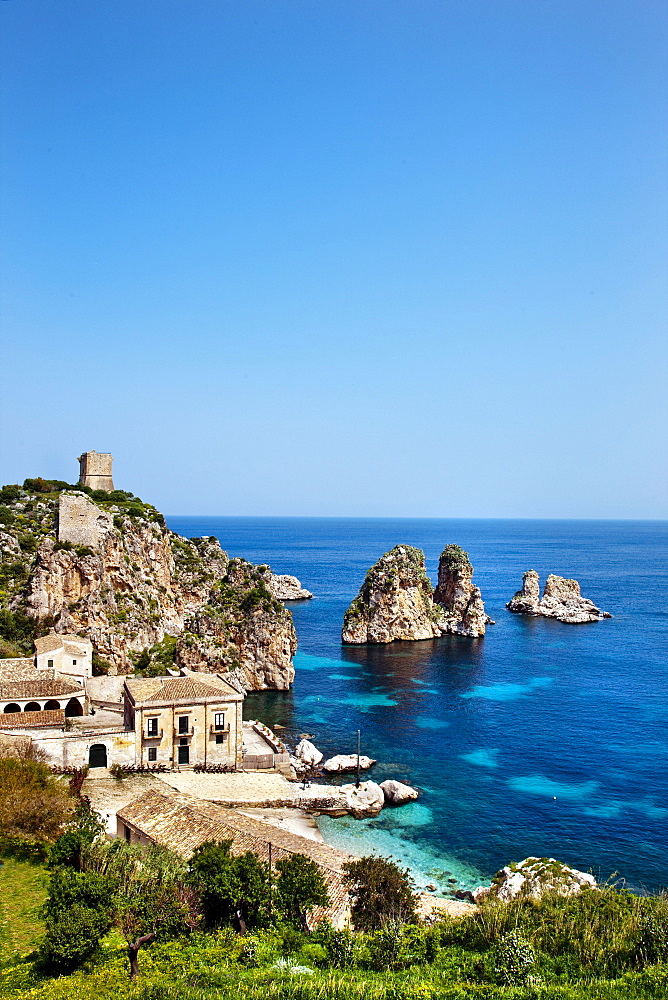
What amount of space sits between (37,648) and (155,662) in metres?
15.6

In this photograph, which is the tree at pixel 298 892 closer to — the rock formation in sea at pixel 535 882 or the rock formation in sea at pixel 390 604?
the rock formation in sea at pixel 535 882

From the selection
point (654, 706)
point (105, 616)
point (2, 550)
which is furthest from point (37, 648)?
point (654, 706)

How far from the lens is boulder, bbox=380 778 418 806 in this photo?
38531 millimetres

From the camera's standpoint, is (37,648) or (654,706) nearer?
(37,648)

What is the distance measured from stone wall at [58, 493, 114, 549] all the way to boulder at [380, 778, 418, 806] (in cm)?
3566

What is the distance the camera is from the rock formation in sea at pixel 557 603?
4092 inches

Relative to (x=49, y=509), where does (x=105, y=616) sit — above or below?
below

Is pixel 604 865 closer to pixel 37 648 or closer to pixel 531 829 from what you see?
pixel 531 829

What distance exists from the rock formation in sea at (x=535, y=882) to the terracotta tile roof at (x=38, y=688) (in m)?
26.8

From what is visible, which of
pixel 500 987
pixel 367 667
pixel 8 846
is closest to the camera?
pixel 500 987

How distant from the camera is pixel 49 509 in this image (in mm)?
68188

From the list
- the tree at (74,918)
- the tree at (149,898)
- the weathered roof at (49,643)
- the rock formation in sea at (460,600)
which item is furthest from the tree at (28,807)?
the rock formation in sea at (460,600)

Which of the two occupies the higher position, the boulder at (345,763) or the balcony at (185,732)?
the balcony at (185,732)

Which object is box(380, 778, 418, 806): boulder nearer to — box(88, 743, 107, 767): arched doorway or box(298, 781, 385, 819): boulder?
box(298, 781, 385, 819): boulder
